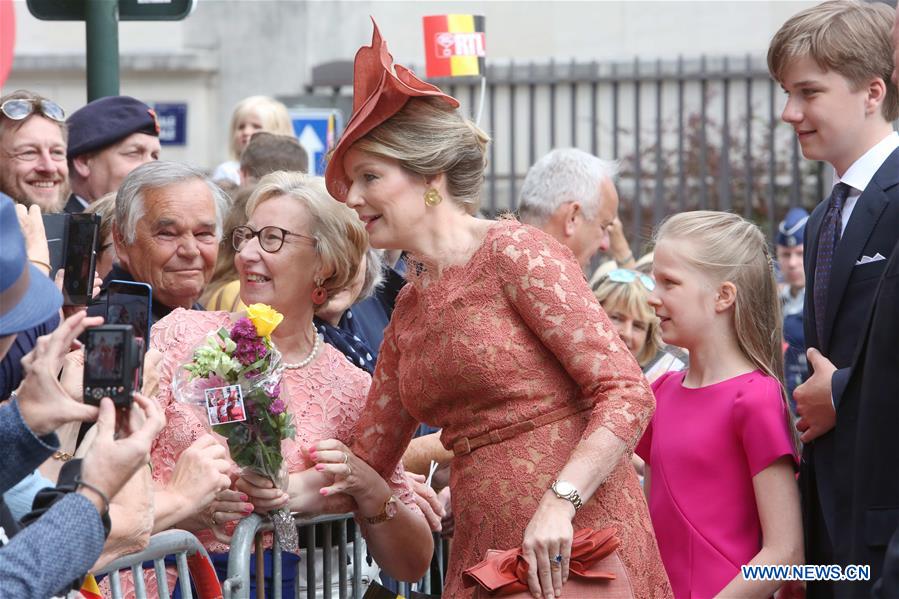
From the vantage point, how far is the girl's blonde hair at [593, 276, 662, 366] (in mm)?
5715

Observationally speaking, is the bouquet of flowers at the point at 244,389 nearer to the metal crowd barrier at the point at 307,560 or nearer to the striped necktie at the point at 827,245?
the metal crowd barrier at the point at 307,560

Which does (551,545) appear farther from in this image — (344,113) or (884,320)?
(344,113)

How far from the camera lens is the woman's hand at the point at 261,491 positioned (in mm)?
3602

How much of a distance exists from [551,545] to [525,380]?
1.40 feet

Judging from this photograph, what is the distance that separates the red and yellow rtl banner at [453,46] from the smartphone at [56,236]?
4.38 meters

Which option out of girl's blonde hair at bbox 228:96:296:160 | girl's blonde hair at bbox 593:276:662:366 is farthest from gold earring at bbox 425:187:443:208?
girl's blonde hair at bbox 228:96:296:160

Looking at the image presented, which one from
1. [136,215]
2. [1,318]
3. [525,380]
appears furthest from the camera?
[136,215]

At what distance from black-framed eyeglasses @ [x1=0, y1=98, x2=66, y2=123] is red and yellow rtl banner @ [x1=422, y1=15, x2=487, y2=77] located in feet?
9.12

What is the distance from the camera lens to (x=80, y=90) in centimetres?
1484

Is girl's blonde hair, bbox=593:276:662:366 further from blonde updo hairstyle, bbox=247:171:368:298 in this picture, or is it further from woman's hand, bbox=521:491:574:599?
woman's hand, bbox=521:491:574:599

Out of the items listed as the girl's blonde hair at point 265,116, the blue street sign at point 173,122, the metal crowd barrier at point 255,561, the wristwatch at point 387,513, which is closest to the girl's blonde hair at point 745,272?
the wristwatch at point 387,513

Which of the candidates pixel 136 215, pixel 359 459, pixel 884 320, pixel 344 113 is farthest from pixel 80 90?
pixel 884 320

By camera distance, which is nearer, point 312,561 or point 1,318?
point 1,318

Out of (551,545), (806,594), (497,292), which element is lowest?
(806,594)
